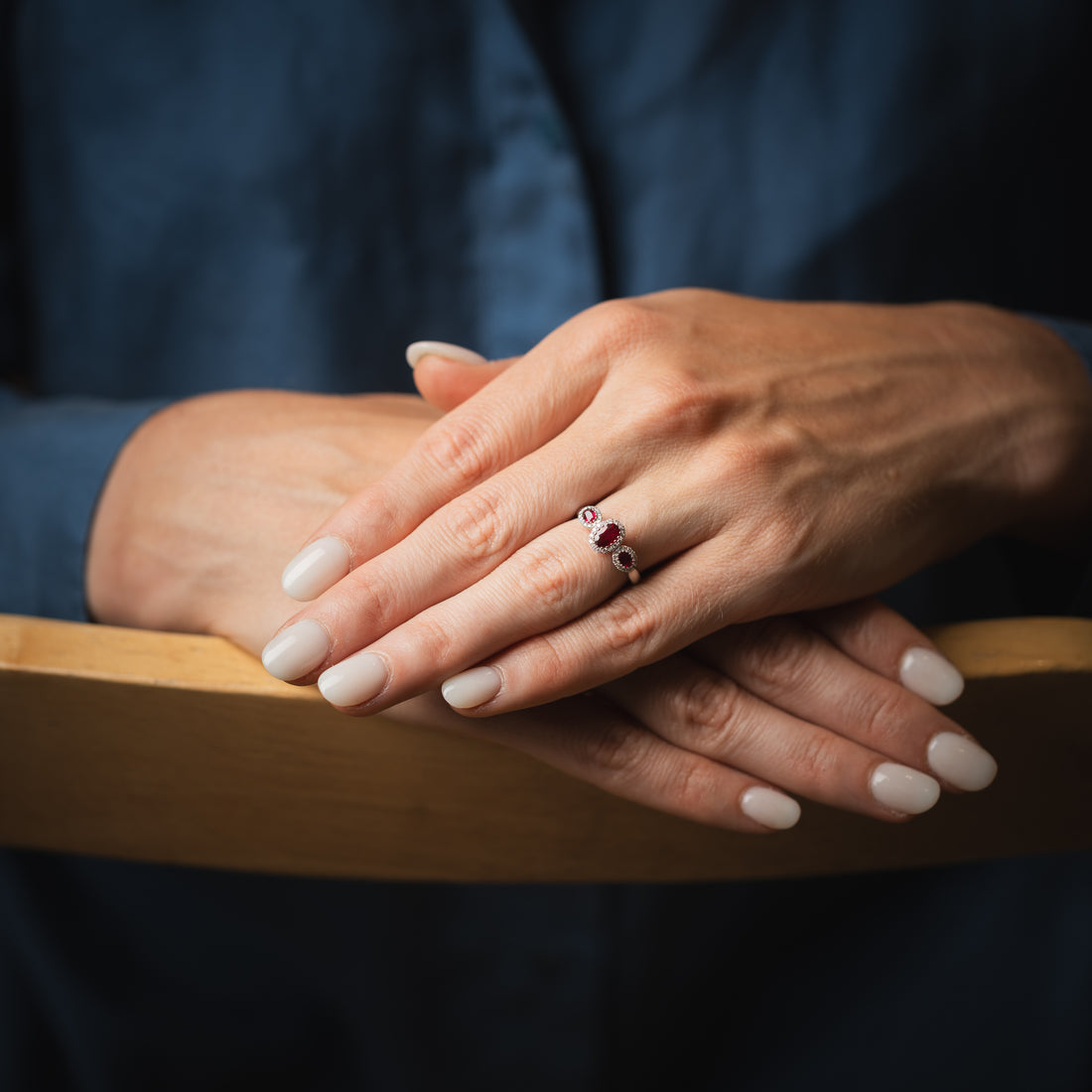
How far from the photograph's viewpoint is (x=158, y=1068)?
71 centimetres

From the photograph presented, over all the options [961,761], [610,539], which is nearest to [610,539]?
[610,539]

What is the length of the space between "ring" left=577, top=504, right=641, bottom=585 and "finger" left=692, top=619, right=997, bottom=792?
88mm

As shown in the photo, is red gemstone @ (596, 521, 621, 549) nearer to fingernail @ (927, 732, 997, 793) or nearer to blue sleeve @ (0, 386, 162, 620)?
fingernail @ (927, 732, 997, 793)

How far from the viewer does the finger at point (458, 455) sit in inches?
15.6

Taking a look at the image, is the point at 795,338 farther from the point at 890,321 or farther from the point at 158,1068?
the point at 158,1068

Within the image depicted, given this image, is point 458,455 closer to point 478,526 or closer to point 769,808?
point 478,526

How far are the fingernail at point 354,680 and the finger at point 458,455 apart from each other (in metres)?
0.06

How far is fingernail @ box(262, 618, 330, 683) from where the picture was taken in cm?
35

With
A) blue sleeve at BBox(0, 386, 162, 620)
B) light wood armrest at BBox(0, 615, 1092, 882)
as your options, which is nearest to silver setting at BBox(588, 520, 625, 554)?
light wood armrest at BBox(0, 615, 1092, 882)

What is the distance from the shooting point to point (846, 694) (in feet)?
1.41

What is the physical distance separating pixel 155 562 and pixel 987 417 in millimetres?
538

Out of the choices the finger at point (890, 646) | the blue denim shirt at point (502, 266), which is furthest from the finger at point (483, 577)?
the blue denim shirt at point (502, 266)

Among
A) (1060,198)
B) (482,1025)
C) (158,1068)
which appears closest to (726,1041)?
(482,1025)

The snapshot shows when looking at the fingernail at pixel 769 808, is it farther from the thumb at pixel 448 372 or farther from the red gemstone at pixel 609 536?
the thumb at pixel 448 372
